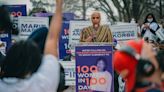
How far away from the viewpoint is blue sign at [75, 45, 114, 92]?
30.4 ft

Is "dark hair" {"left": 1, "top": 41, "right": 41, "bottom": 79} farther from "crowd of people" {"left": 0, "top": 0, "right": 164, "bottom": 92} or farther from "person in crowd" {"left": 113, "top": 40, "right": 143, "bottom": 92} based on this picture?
"person in crowd" {"left": 113, "top": 40, "right": 143, "bottom": 92}

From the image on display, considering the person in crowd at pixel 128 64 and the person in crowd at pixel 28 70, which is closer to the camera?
the person in crowd at pixel 128 64

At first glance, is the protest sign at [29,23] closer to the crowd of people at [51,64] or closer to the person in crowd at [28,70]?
the crowd of people at [51,64]

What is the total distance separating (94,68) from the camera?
931 cm

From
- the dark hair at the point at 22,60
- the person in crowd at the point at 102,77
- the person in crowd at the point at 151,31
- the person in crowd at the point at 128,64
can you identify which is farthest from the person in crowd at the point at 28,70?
the person in crowd at the point at 151,31

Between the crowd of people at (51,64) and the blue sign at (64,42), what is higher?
the crowd of people at (51,64)

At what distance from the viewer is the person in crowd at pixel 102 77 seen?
9.25m

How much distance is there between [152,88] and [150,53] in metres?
0.19

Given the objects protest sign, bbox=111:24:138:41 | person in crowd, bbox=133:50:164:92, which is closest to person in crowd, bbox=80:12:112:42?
protest sign, bbox=111:24:138:41

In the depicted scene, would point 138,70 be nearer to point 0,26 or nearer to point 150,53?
point 150,53

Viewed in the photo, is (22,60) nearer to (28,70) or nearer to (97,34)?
(28,70)

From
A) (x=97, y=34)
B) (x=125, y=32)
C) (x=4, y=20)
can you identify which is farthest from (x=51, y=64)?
(x=125, y=32)

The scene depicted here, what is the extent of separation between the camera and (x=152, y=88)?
3035 mm

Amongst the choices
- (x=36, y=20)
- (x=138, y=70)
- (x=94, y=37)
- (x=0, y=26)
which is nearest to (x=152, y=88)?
(x=138, y=70)
